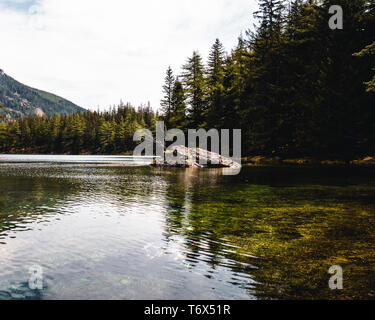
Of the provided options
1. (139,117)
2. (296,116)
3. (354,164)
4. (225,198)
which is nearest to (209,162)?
(296,116)

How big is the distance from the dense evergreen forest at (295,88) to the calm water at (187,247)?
50.1ft

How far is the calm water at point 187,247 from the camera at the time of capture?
5254 mm

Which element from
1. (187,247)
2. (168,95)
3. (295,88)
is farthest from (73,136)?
(187,247)

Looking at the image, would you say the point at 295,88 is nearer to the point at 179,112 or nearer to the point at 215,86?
the point at 215,86

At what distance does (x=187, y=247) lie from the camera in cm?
765

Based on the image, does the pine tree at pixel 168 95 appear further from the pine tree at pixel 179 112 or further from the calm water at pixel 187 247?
the calm water at pixel 187 247

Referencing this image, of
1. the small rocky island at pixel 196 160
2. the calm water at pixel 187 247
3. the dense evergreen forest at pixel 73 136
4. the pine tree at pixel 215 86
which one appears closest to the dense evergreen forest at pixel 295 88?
the pine tree at pixel 215 86

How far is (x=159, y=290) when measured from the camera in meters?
5.21

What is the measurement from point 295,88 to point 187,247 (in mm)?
41815

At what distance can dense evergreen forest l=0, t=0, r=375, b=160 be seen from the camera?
116 feet

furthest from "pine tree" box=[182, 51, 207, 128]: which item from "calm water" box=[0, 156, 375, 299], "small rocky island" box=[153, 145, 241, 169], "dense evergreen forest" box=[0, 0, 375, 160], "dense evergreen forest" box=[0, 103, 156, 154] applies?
"dense evergreen forest" box=[0, 103, 156, 154]

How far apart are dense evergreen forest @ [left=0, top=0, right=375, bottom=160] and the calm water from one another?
15.3m

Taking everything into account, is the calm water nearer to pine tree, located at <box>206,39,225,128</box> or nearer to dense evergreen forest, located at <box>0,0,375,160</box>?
dense evergreen forest, located at <box>0,0,375,160</box>
